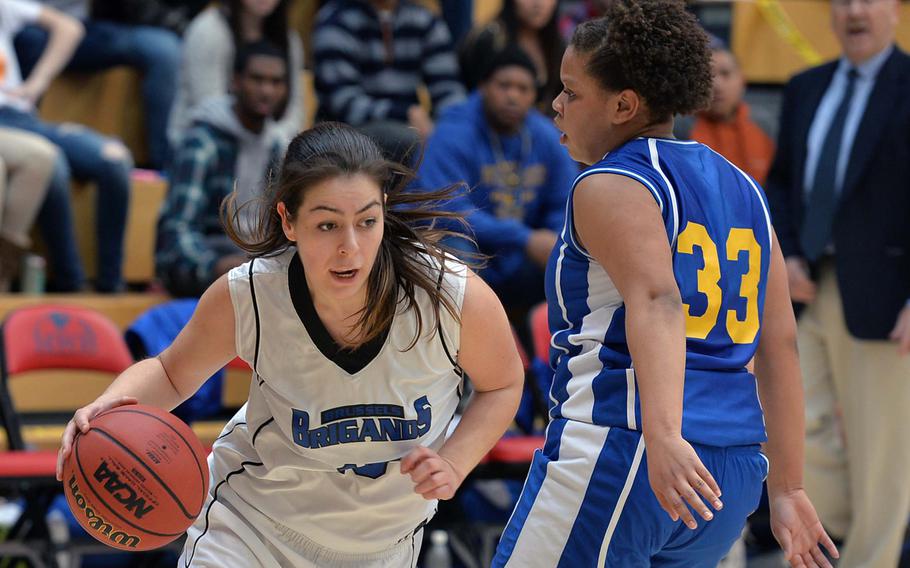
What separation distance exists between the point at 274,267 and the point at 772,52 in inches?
242

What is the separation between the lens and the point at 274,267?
9.51ft

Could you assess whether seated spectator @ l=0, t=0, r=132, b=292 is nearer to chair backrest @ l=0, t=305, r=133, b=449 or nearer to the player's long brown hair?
chair backrest @ l=0, t=305, r=133, b=449

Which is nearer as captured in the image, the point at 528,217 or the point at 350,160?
the point at 350,160

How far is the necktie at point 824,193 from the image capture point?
5.09 metres

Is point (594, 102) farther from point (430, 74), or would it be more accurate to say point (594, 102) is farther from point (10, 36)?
point (10, 36)

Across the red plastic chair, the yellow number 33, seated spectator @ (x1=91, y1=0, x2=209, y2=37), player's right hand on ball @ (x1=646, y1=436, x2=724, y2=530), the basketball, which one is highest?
the yellow number 33

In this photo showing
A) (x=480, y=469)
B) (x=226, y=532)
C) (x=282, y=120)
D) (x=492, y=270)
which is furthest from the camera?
(x=282, y=120)

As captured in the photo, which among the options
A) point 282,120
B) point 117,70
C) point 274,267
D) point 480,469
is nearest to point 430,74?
point 282,120

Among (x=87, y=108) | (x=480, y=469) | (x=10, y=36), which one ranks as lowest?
(x=480, y=469)

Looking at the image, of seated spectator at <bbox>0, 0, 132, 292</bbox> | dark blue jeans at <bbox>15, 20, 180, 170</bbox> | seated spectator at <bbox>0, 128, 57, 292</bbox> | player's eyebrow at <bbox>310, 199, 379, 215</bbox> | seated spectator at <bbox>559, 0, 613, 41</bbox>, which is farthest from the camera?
seated spectator at <bbox>559, 0, 613, 41</bbox>

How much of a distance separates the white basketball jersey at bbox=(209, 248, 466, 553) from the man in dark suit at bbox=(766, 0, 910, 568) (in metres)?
2.57

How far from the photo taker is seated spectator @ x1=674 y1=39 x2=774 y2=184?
667 centimetres

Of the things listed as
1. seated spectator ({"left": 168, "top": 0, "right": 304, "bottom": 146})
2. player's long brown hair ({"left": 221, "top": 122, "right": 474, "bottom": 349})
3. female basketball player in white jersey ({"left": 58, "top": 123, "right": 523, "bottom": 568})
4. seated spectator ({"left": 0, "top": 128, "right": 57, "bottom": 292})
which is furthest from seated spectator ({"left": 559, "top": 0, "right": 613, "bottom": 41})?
female basketball player in white jersey ({"left": 58, "top": 123, "right": 523, "bottom": 568})

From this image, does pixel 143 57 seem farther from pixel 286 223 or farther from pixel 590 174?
pixel 590 174
